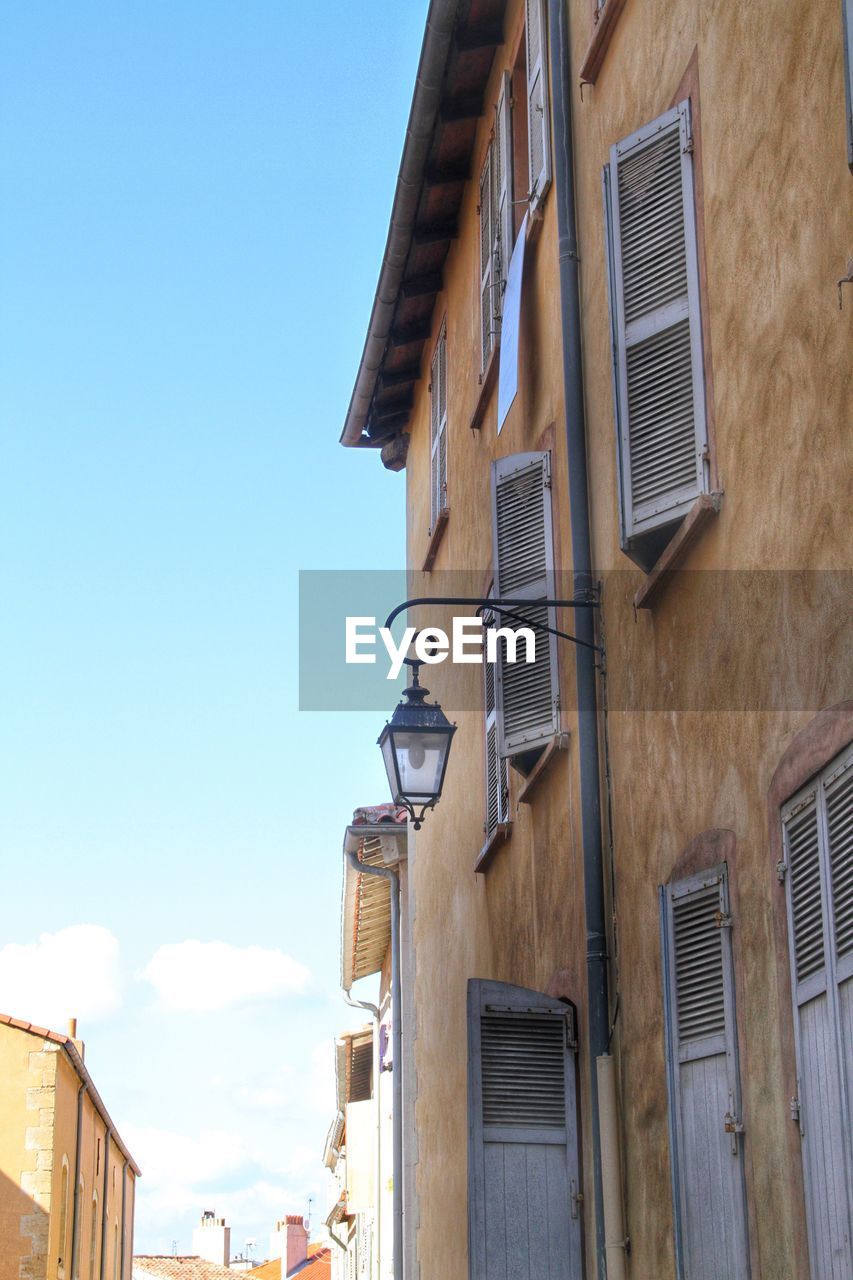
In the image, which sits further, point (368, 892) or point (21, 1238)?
point (21, 1238)

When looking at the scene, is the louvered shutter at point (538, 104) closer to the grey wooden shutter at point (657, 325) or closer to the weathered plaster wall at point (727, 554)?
the weathered plaster wall at point (727, 554)

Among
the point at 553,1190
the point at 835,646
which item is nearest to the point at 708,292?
the point at 835,646

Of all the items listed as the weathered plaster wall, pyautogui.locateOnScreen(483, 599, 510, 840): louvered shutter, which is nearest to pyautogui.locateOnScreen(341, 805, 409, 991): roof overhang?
pyautogui.locateOnScreen(483, 599, 510, 840): louvered shutter

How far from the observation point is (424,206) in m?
12.8

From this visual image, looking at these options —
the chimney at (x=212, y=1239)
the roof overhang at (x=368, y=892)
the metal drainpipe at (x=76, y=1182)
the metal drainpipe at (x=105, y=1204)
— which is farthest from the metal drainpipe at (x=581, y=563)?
the chimney at (x=212, y=1239)

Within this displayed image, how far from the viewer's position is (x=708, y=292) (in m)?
6.34

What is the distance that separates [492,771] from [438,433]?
4080 millimetres

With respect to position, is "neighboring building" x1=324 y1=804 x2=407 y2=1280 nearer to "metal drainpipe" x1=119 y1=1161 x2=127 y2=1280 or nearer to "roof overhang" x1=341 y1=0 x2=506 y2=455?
"roof overhang" x1=341 y1=0 x2=506 y2=455

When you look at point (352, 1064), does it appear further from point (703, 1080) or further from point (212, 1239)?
point (212, 1239)

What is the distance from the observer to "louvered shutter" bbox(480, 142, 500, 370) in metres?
10.9

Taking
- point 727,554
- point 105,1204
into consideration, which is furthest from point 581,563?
point 105,1204

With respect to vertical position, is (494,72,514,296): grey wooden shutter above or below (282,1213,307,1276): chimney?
above

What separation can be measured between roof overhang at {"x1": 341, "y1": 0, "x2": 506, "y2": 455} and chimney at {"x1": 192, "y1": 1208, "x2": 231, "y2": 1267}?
51970 millimetres

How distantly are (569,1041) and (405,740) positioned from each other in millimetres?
1529
